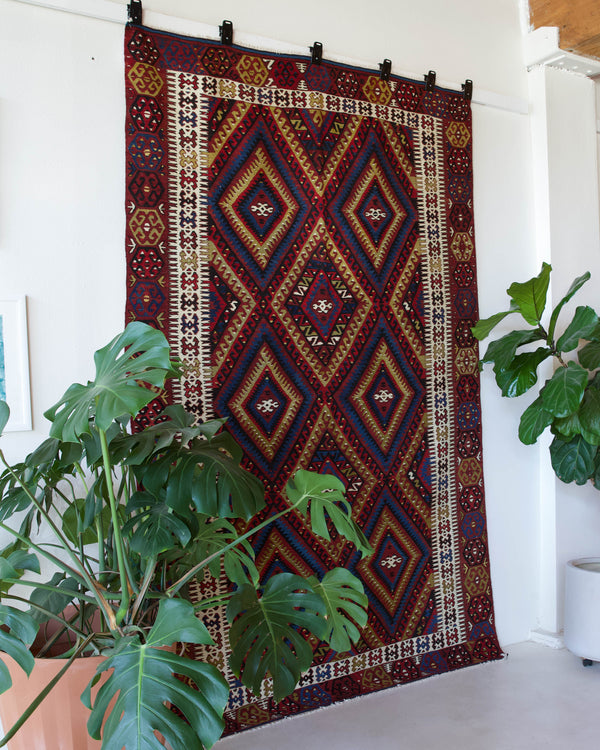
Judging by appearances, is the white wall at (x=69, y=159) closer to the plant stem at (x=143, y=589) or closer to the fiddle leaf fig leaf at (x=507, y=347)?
the plant stem at (x=143, y=589)

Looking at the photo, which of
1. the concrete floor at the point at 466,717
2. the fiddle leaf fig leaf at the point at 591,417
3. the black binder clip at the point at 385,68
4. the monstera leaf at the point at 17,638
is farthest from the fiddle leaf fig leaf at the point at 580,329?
the monstera leaf at the point at 17,638

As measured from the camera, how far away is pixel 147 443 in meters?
1.70

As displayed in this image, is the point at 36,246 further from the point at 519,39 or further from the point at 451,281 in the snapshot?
the point at 519,39

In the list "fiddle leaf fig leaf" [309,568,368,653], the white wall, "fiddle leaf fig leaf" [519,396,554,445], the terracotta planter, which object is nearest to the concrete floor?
"fiddle leaf fig leaf" [309,568,368,653]

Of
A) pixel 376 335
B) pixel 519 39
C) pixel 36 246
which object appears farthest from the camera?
pixel 519 39

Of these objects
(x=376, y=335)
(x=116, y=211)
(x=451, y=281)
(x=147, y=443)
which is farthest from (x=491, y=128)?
(x=147, y=443)

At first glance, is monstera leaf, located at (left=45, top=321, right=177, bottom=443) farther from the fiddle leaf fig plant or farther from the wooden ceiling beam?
the wooden ceiling beam

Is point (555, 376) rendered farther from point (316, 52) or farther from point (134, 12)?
point (134, 12)

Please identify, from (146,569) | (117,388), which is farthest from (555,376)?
(117,388)

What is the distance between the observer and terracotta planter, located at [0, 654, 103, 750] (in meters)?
1.62

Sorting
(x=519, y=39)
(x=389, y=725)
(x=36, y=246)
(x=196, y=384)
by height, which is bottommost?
(x=389, y=725)

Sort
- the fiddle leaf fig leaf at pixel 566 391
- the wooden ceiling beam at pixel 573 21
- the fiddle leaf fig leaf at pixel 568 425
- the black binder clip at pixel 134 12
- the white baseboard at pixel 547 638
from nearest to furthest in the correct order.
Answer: the black binder clip at pixel 134 12 < the fiddle leaf fig leaf at pixel 566 391 < the fiddle leaf fig leaf at pixel 568 425 < the wooden ceiling beam at pixel 573 21 < the white baseboard at pixel 547 638

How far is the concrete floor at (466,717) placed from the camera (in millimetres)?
2309

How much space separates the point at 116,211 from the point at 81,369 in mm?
530
